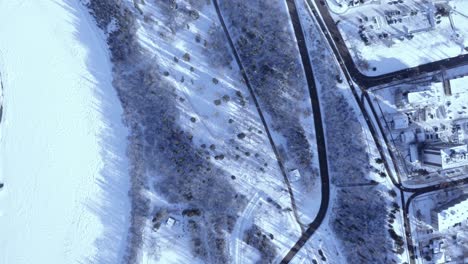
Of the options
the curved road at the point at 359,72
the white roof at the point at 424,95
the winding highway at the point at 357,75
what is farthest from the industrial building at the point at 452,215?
the curved road at the point at 359,72

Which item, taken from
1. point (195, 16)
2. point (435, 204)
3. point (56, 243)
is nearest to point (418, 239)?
point (435, 204)

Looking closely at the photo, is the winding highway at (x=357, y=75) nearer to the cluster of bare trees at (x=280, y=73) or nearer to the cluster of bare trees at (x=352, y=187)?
the cluster of bare trees at (x=352, y=187)

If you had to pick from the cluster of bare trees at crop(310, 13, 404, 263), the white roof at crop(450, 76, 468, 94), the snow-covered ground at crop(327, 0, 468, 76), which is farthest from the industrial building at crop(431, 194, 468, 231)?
the snow-covered ground at crop(327, 0, 468, 76)

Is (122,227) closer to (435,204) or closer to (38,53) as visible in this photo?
(38,53)

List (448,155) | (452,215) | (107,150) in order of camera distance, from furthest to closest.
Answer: (107,150) → (452,215) → (448,155)

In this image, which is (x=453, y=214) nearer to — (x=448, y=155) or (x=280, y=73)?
(x=448, y=155)

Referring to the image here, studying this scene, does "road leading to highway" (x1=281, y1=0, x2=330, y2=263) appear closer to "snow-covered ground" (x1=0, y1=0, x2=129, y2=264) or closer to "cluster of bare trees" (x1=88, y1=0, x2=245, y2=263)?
"cluster of bare trees" (x1=88, y1=0, x2=245, y2=263)

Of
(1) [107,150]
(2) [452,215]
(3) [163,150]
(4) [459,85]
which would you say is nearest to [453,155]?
(2) [452,215]
